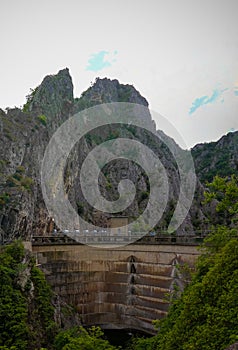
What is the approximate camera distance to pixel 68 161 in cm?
6328

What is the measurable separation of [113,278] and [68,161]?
35634mm

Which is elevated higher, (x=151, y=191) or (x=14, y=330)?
(x=151, y=191)

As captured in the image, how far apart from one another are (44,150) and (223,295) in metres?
44.6

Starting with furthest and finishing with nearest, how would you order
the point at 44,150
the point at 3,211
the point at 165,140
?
the point at 165,140, the point at 44,150, the point at 3,211

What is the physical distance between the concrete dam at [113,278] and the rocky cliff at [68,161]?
493 centimetres

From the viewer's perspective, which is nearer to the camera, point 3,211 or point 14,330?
point 14,330

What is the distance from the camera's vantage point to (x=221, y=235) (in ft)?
56.7

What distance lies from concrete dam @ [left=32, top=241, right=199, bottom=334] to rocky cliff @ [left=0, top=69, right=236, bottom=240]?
493 cm

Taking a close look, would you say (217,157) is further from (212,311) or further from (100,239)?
(212,311)

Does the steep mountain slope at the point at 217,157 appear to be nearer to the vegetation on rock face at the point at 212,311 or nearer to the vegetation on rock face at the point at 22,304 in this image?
the vegetation on rock face at the point at 22,304

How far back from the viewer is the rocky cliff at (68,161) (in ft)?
115

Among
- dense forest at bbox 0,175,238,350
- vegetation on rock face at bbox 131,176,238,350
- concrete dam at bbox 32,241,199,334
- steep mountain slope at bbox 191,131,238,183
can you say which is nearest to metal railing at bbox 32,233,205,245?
concrete dam at bbox 32,241,199,334

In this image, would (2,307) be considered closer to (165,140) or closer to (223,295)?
(223,295)

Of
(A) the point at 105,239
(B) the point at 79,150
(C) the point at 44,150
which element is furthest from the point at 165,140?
(A) the point at 105,239
